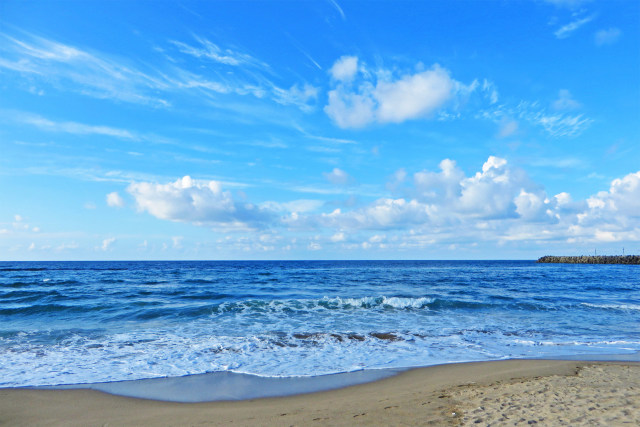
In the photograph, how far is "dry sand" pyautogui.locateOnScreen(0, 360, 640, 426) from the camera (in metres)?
5.93

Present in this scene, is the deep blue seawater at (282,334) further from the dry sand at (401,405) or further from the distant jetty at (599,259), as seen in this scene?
the distant jetty at (599,259)

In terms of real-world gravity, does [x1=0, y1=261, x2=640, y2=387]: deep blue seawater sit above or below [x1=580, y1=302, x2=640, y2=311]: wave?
above

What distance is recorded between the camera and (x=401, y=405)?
665cm

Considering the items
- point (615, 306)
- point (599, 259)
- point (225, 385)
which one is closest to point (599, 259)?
point (599, 259)

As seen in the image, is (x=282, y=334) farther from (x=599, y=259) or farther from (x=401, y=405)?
(x=599, y=259)

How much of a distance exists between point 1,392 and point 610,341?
1728cm

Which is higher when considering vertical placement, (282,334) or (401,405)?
(401,405)

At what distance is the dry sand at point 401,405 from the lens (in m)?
5.93

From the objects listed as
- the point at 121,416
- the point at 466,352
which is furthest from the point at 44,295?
the point at 466,352

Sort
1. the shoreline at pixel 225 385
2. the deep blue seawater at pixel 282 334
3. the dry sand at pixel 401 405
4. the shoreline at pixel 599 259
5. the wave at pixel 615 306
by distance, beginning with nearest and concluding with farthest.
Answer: the dry sand at pixel 401 405 < the shoreline at pixel 225 385 < the deep blue seawater at pixel 282 334 < the wave at pixel 615 306 < the shoreline at pixel 599 259

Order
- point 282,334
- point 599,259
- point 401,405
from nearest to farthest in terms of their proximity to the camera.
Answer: point 401,405
point 282,334
point 599,259

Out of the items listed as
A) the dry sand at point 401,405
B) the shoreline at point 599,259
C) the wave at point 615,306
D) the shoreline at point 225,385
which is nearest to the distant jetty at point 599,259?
the shoreline at point 599,259

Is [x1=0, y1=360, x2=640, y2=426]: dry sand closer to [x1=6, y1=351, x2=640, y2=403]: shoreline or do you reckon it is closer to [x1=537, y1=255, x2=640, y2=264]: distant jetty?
[x1=6, y1=351, x2=640, y2=403]: shoreline

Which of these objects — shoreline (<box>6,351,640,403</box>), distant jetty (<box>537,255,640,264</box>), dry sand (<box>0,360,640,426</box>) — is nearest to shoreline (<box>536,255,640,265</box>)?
distant jetty (<box>537,255,640,264</box>)
